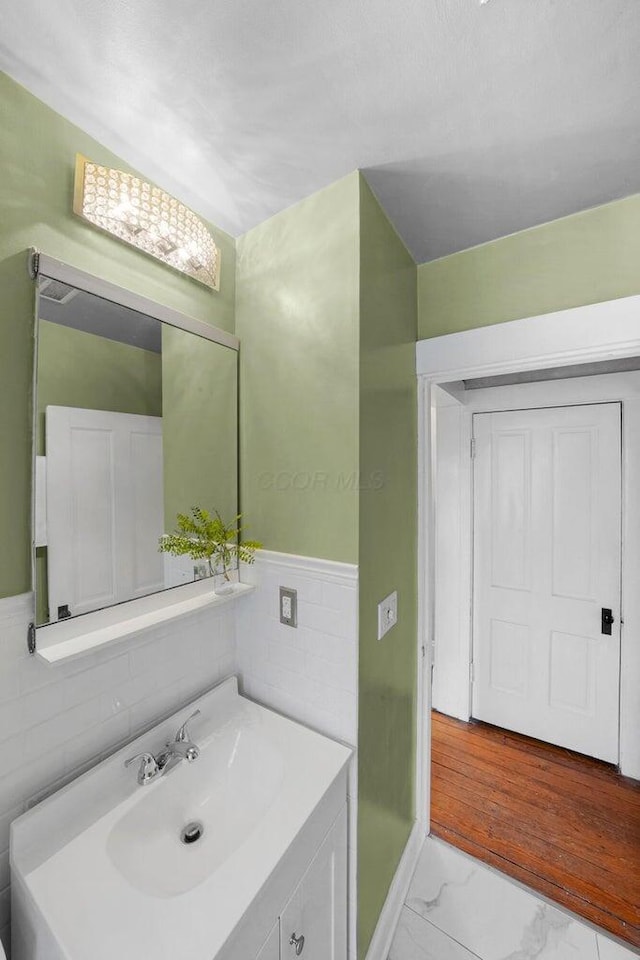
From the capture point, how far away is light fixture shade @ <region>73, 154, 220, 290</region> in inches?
39.0

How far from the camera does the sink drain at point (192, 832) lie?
974mm

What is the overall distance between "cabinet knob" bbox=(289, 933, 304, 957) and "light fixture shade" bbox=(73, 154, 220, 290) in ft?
5.69

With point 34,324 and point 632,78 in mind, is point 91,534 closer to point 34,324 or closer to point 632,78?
point 34,324

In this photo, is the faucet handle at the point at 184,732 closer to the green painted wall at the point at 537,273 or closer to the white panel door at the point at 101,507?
the white panel door at the point at 101,507

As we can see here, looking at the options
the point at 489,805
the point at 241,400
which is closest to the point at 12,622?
the point at 241,400

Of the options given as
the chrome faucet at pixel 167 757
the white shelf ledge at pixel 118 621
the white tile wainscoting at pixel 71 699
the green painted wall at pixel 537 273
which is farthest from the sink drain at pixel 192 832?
the green painted wall at pixel 537 273

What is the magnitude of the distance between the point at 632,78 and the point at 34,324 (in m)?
1.44

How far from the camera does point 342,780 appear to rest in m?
1.10

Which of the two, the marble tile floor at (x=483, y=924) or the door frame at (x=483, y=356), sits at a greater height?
the door frame at (x=483, y=356)

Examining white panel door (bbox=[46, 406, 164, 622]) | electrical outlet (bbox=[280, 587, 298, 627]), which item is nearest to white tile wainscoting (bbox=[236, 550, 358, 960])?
electrical outlet (bbox=[280, 587, 298, 627])

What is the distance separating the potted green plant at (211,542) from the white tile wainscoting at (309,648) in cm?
7

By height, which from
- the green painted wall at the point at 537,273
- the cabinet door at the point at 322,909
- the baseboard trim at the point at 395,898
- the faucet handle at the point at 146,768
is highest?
the green painted wall at the point at 537,273

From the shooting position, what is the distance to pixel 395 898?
4.76 feet

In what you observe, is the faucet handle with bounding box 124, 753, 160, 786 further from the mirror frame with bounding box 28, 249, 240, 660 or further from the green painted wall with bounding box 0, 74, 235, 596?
the green painted wall with bounding box 0, 74, 235, 596
